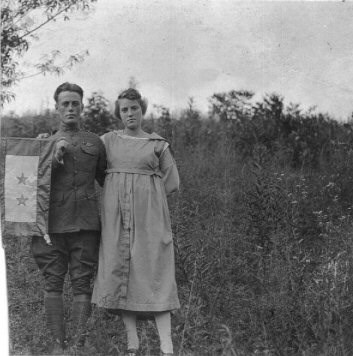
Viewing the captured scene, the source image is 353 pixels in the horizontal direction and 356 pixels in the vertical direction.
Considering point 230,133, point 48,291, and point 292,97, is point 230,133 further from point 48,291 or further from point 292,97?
point 48,291

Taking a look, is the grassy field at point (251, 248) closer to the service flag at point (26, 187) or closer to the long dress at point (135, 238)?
the long dress at point (135, 238)

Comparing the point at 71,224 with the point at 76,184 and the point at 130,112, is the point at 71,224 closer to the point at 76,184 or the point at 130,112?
the point at 76,184

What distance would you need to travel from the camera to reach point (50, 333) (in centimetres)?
440

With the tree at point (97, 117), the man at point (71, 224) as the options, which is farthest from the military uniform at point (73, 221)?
the tree at point (97, 117)

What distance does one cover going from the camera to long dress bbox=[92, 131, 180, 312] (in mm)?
4230

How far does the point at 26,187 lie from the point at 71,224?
1.36 ft

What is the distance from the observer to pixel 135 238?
426 centimetres

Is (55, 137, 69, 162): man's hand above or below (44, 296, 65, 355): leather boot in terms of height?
above

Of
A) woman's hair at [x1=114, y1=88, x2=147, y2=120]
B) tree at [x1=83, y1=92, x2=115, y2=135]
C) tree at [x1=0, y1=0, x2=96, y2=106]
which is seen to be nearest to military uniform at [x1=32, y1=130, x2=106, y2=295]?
woman's hair at [x1=114, y1=88, x2=147, y2=120]

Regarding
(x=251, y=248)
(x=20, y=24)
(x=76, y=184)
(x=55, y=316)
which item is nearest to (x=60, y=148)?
(x=76, y=184)

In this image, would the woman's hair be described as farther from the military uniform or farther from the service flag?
the service flag

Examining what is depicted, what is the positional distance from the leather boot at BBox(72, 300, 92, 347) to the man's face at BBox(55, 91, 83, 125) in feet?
4.39

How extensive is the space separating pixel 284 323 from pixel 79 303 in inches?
58.1

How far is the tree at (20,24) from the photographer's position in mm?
5645
